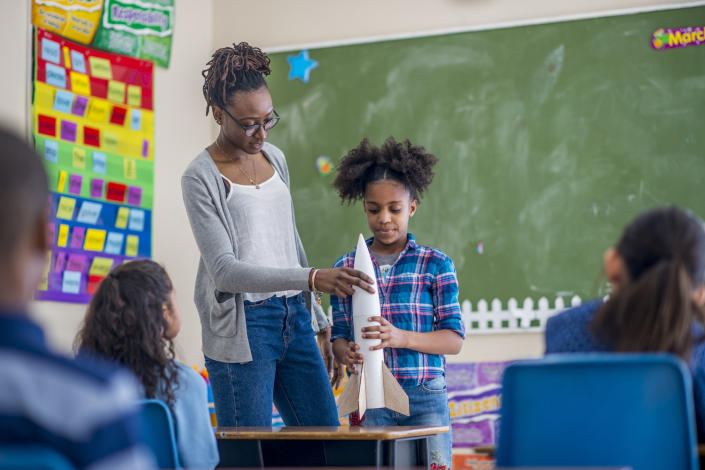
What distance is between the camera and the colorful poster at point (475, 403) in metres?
4.41

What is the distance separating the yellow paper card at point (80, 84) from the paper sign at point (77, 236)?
657mm

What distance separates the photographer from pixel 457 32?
15.2 feet

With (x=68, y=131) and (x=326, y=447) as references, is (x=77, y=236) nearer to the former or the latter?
(x=68, y=131)

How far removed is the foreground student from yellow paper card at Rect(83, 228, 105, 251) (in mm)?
3215

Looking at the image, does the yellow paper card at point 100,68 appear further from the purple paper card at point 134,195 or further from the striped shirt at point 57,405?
the striped shirt at point 57,405

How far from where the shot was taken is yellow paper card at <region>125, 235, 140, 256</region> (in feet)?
13.8

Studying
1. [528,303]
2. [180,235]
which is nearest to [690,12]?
[528,303]

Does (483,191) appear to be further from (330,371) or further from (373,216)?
(330,371)

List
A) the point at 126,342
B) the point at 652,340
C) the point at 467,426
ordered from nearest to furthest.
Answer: the point at 652,340
the point at 126,342
the point at 467,426

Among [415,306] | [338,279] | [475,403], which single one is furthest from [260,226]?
[475,403]

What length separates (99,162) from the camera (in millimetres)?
4078

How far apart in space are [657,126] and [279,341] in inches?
100

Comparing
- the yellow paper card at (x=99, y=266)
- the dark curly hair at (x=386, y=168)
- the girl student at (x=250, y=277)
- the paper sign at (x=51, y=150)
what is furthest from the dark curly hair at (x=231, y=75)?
the yellow paper card at (x=99, y=266)

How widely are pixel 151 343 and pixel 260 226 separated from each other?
677 mm
